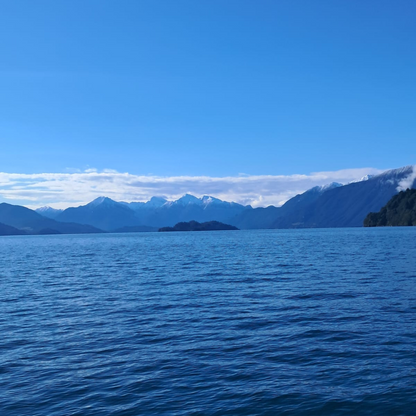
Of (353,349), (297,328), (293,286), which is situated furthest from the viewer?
(293,286)

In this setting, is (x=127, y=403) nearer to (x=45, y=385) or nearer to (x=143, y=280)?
(x=45, y=385)

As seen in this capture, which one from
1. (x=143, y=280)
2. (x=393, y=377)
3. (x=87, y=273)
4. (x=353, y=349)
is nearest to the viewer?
(x=393, y=377)

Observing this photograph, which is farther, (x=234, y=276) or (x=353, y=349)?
(x=234, y=276)

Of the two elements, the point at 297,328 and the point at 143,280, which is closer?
the point at 297,328

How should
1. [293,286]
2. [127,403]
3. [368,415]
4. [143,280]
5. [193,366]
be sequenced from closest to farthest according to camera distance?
[368,415]
[127,403]
[193,366]
[293,286]
[143,280]

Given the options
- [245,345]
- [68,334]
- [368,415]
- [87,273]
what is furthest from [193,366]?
[87,273]

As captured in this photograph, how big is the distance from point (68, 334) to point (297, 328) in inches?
624

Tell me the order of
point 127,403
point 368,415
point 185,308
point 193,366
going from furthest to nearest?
1. point 185,308
2. point 193,366
3. point 127,403
4. point 368,415

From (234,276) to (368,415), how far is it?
44.5m

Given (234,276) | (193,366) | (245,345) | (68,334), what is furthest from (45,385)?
(234,276)

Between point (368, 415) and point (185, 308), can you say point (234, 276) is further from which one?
point (368, 415)

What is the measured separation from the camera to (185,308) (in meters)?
37.3

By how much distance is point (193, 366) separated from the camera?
22.2 metres

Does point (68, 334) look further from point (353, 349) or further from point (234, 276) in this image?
point (234, 276)
